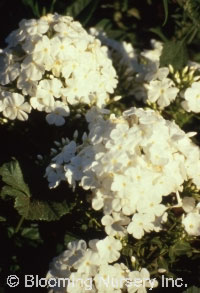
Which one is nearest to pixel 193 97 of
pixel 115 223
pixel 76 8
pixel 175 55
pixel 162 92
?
pixel 162 92

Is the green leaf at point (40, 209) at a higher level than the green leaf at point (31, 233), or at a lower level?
higher

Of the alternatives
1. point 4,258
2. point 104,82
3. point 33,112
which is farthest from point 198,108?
point 4,258

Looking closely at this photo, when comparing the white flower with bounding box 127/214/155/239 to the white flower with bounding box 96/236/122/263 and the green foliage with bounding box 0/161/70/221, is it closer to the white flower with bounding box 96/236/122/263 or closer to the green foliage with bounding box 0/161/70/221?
the white flower with bounding box 96/236/122/263

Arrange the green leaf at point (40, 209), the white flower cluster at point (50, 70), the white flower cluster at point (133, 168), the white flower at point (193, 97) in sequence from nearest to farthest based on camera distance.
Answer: the white flower cluster at point (133, 168) → the green leaf at point (40, 209) → the white flower cluster at point (50, 70) → the white flower at point (193, 97)

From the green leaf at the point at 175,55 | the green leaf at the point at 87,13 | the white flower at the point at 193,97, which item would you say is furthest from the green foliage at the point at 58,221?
the green leaf at the point at 87,13

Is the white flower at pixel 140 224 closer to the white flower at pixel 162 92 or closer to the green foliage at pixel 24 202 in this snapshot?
the green foliage at pixel 24 202

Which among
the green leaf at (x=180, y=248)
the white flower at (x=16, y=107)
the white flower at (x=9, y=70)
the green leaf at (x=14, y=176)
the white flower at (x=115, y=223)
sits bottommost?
the green leaf at (x=180, y=248)

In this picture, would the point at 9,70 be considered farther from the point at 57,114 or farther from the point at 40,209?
the point at 40,209

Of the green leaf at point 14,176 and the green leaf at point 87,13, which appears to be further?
the green leaf at point 87,13
